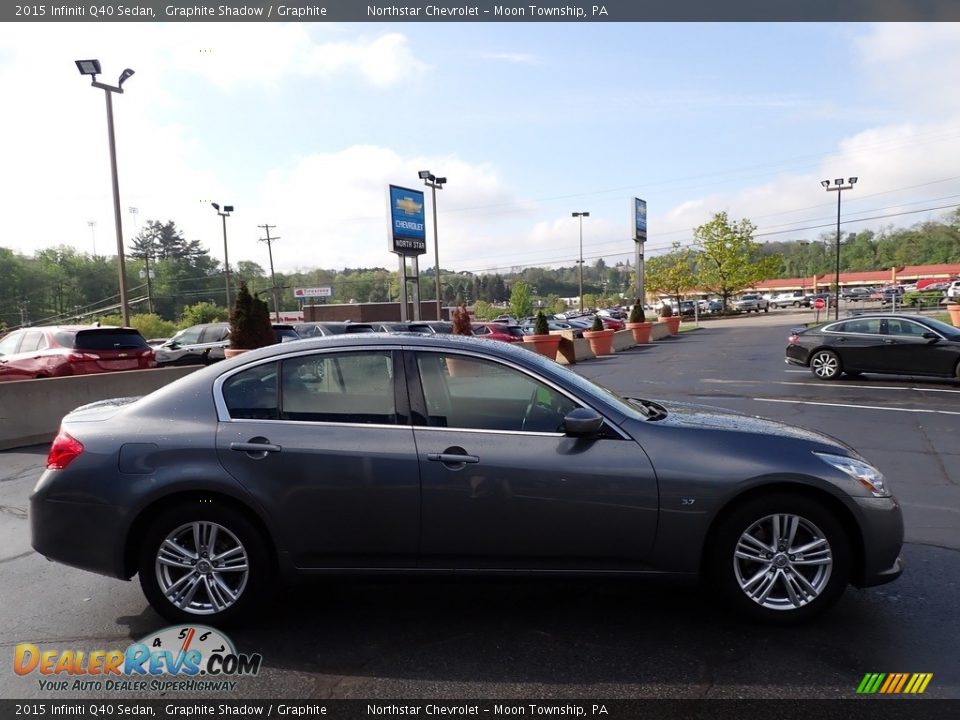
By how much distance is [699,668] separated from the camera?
3227mm

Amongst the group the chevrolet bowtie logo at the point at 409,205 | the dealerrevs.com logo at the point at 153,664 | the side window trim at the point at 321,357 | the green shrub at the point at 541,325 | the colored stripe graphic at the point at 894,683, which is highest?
the chevrolet bowtie logo at the point at 409,205

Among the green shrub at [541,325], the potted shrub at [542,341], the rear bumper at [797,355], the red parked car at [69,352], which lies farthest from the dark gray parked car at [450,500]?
the green shrub at [541,325]

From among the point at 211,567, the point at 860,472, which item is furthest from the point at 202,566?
the point at 860,472

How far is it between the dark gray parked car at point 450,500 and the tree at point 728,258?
65182 millimetres

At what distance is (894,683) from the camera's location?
10.1 feet

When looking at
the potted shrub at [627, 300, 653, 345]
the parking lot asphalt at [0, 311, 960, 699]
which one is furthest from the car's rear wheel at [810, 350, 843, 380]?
the potted shrub at [627, 300, 653, 345]

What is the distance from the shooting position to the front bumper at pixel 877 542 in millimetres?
3564

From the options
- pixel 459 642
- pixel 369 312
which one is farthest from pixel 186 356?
pixel 369 312

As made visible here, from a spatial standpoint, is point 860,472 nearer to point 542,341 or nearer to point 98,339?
point 98,339

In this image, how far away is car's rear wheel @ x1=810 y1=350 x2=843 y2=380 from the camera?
1464 cm

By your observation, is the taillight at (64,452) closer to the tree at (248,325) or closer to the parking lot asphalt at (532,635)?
the parking lot asphalt at (532,635)

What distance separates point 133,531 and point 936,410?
11637 millimetres

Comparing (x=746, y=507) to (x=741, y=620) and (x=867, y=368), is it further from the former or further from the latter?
(x=867, y=368)

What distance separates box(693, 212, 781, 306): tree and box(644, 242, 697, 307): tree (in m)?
1.38
